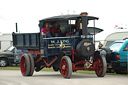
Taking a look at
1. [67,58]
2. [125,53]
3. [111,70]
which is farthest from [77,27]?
[111,70]

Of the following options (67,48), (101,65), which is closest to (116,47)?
(101,65)

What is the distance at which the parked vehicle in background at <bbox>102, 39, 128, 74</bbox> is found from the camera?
1706cm

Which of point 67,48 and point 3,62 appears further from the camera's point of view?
point 3,62

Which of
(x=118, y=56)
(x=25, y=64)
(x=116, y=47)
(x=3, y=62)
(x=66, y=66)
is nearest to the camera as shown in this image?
(x=66, y=66)

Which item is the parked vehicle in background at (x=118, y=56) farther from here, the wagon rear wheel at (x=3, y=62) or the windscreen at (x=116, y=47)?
the wagon rear wheel at (x=3, y=62)

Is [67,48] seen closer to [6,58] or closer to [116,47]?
[116,47]

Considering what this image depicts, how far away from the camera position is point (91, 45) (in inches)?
602

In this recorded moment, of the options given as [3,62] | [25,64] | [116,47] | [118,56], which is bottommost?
[3,62]

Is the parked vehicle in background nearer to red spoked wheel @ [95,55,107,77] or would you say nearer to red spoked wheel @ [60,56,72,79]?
red spoked wheel @ [95,55,107,77]

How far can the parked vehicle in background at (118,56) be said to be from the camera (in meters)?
17.1

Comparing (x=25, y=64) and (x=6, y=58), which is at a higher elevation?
(x=25, y=64)

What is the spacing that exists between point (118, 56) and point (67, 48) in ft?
9.74

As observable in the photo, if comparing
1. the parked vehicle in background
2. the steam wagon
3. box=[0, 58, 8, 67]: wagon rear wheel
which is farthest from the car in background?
the parked vehicle in background

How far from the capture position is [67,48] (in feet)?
50.7
